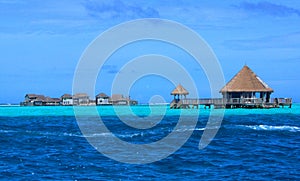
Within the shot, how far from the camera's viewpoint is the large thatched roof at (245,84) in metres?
83.6

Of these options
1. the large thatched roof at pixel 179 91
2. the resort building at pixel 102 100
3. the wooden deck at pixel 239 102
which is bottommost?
the wooden deck at pixel 239 102

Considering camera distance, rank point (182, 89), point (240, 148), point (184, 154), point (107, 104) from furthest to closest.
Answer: point (107, 104), point (182, 89), point (240, 148), point (184, 154)

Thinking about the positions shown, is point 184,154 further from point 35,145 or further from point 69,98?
point 69,98

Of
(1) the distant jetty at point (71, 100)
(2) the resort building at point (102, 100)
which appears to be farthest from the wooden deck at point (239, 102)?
(2) the resort building at point (102, 100)

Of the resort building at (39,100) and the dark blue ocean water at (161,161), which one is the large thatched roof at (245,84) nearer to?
the dark blue ocean water at (161,161)

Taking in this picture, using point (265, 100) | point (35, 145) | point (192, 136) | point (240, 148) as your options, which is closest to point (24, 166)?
point (35, 145)

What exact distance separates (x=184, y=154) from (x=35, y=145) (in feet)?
28.4

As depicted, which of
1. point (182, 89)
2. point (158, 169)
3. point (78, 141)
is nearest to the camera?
point (158, 169)

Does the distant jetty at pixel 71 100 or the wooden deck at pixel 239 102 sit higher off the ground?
the distant jetty at pixel 71 100

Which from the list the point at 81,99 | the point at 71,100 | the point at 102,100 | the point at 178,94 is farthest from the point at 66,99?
the point at 178,94

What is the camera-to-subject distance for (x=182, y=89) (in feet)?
311

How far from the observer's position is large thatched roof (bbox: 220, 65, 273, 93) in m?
83.6

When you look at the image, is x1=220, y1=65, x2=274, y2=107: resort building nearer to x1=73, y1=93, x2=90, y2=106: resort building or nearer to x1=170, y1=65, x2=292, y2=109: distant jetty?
x1=170, y1=65, x2=292, y2=109: distant jetty

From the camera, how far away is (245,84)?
83.9 m
